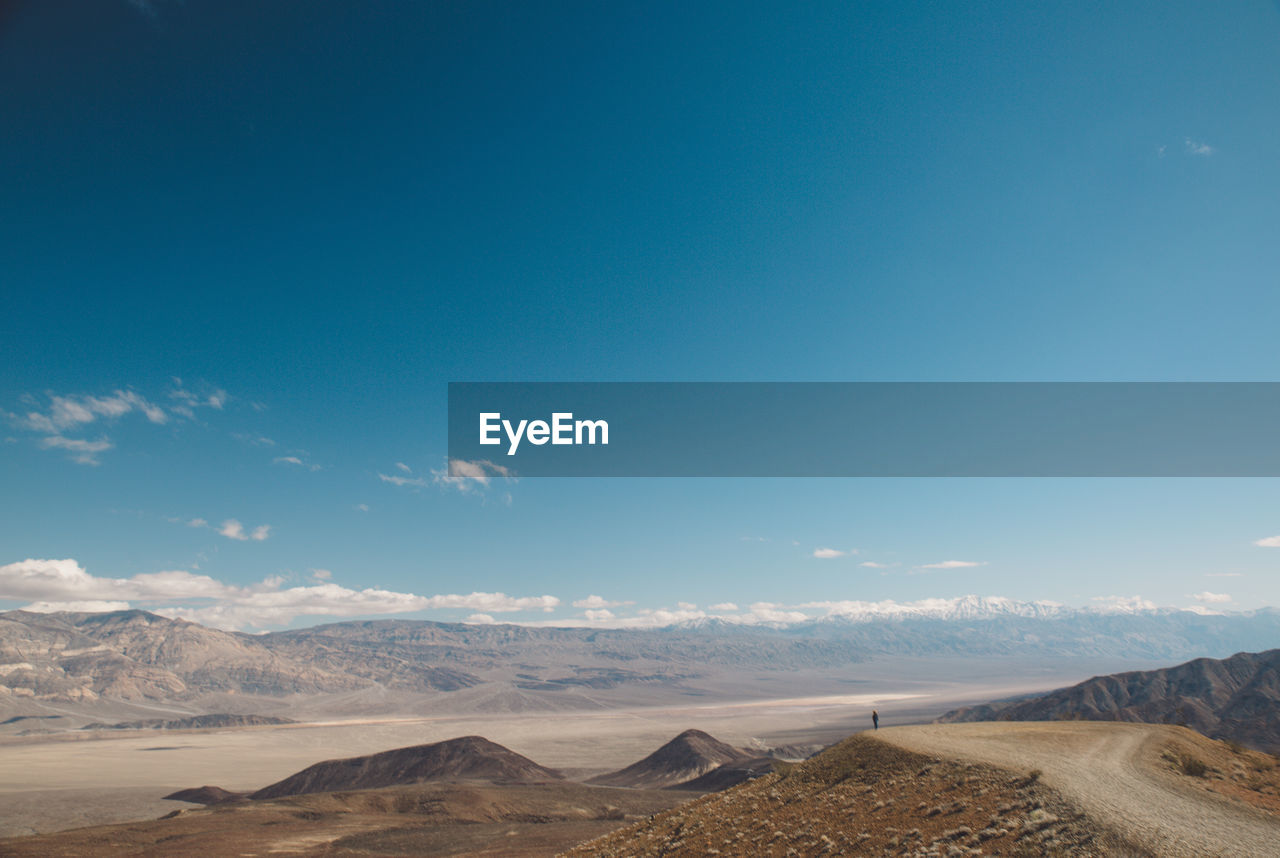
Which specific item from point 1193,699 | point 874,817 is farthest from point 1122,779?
point 1193,699

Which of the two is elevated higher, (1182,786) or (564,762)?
(1182,786)

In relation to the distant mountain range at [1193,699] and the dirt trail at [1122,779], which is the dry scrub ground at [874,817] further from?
the distant mountain range at [1193,699]

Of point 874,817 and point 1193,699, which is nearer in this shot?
point 874,817

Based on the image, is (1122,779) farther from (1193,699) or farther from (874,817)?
(1193,699)

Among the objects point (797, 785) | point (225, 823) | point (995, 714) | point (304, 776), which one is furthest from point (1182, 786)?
point (995, 714)

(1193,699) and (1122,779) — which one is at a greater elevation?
(1122,779)

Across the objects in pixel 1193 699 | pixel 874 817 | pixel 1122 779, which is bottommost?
pixel 1193 699

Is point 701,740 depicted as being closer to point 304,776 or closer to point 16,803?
point 304,776
